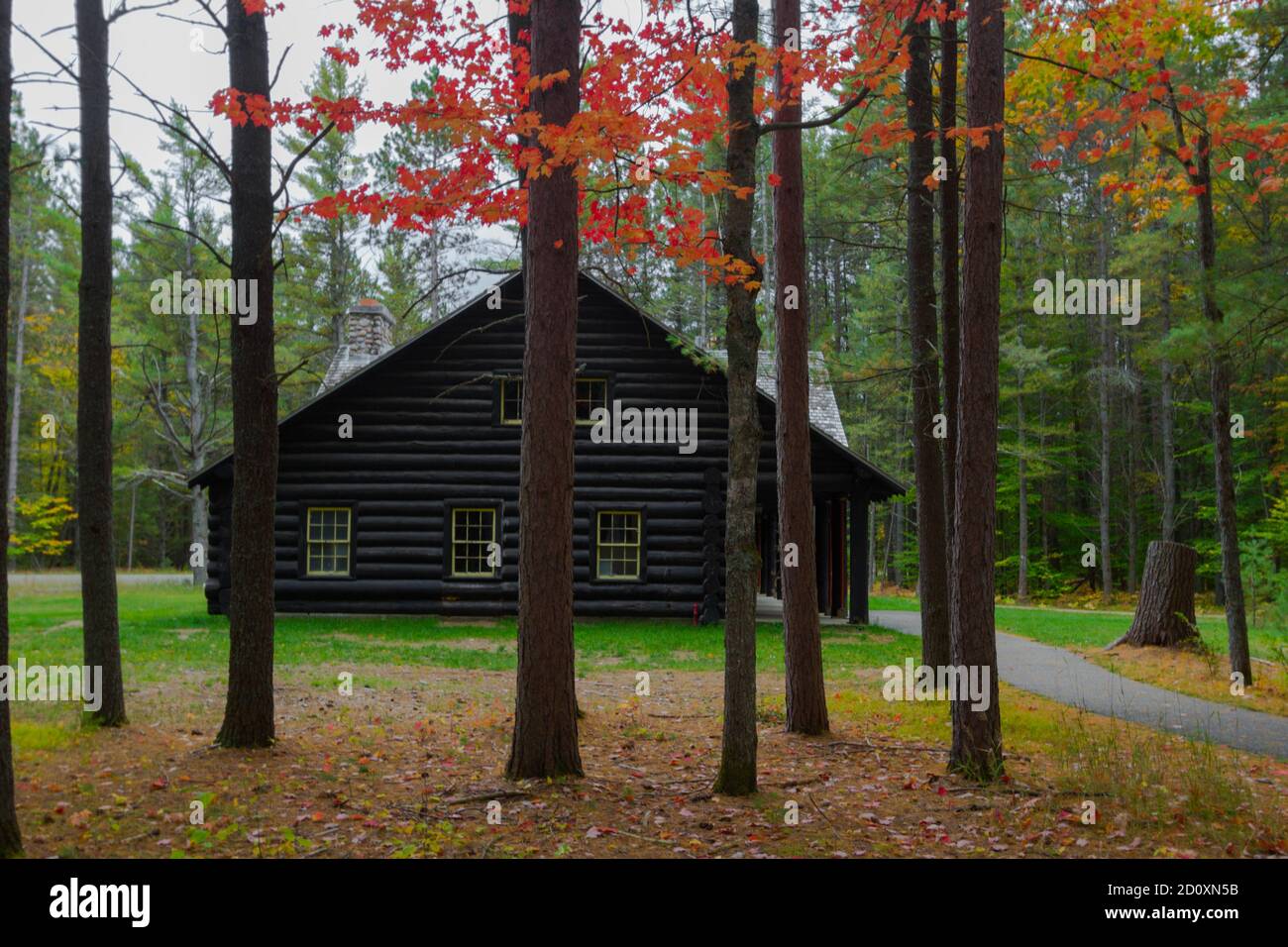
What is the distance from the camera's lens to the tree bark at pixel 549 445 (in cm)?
739

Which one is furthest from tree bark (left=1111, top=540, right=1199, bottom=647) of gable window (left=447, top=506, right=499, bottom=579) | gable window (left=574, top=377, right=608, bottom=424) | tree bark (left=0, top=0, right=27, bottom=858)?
tree bark (left=0, top=0, right=27, bottom=858)

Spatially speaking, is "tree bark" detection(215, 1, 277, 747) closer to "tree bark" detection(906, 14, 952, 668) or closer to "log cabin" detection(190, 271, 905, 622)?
"tree bark" detection(906, 14, 952, 668)

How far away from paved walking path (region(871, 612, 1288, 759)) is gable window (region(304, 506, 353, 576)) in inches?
559

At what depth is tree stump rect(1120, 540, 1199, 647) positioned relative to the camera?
16.0 metres

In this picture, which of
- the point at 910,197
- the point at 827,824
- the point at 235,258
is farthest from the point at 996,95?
the point at 235,258

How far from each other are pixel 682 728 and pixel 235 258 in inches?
246

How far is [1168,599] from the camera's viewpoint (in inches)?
632

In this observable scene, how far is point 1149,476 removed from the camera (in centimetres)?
3769

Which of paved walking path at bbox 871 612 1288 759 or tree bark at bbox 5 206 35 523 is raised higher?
tree bark at bbox 5 206 35 523

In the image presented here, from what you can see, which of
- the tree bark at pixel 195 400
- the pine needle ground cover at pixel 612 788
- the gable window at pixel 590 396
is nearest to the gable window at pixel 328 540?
the gable window at pixel 590 396

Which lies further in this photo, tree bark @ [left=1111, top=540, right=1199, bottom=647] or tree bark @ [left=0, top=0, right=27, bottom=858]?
tree bark @ [left=1111, top=540, right=1199, bottom=647]

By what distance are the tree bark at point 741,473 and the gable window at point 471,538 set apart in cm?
1545

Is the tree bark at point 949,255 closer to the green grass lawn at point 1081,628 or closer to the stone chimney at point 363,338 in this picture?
the green grass lawn at point 1081,628

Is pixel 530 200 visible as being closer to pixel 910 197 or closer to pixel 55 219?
pixel 910 197
